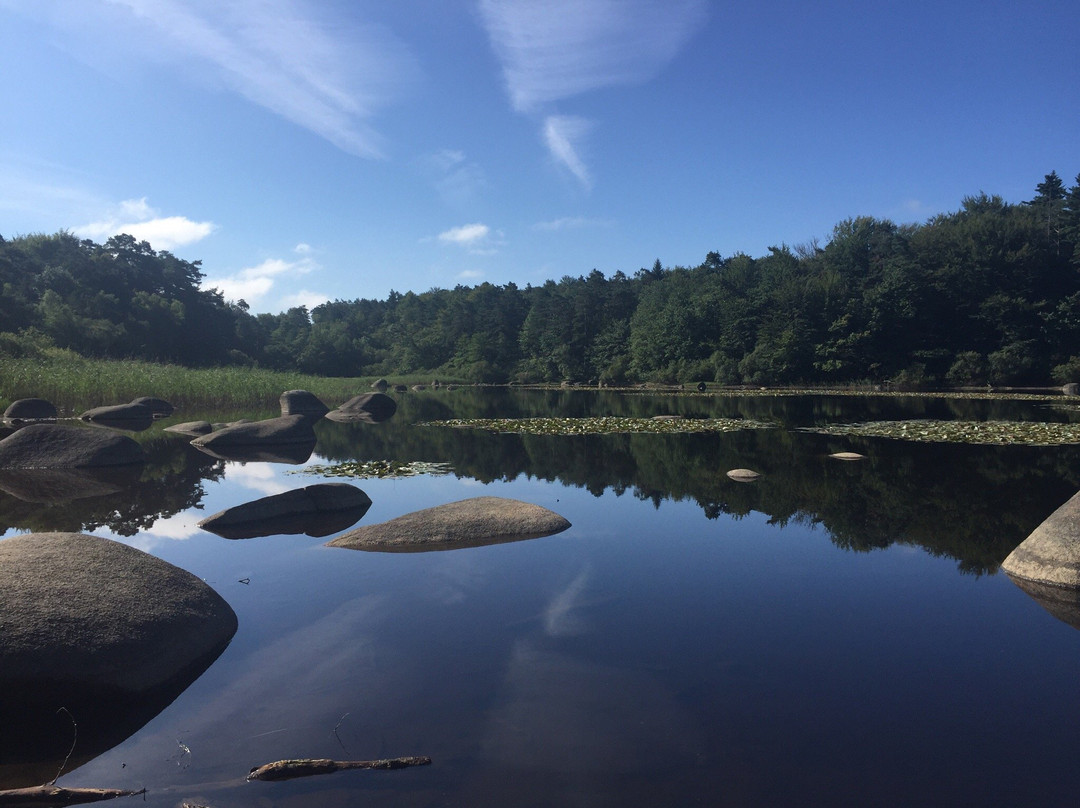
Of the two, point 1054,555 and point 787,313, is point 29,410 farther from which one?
point 787,313

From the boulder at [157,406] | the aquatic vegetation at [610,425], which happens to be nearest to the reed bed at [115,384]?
the boulder at [157,406]

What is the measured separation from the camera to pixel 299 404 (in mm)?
29422

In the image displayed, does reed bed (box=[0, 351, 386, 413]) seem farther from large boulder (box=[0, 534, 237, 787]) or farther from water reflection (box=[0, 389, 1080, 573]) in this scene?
large boulder (box=[0, 534, 237, 787])

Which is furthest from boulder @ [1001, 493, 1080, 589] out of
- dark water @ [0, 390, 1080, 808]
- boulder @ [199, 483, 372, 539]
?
boulder @ [199, 483, 372, 539]

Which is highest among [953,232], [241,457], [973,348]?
[953,232]

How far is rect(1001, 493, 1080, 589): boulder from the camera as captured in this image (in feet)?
23.0

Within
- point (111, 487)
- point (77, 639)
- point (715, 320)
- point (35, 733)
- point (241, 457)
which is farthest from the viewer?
point (715, 320)

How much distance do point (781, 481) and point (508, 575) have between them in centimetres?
752

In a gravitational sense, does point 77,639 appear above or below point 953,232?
below

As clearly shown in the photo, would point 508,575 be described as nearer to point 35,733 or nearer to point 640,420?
point 35,733

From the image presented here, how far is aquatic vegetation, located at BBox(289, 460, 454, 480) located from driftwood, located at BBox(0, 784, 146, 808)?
10529 millimetres

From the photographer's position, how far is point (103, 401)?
2741cm

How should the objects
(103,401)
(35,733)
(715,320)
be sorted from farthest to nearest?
(715,320)
(103,401)
(35,733)

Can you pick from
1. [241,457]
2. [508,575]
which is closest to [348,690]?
[508,575]
